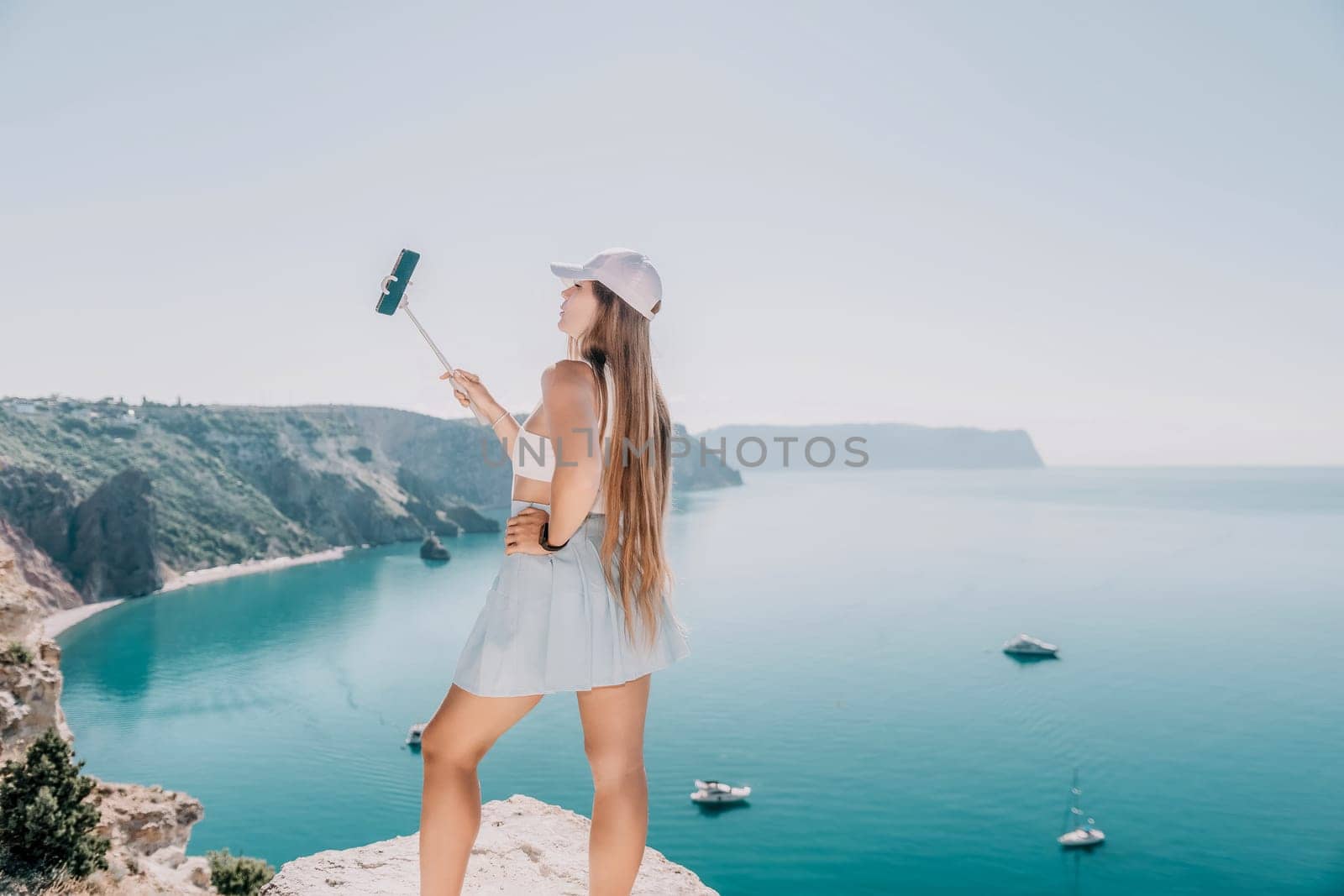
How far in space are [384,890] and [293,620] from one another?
61611mm

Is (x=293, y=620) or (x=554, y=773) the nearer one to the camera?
(x=554, y=773)

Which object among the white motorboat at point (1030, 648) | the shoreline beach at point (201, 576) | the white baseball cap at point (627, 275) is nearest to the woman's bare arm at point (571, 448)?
the white baseball cap at point (627, 275)

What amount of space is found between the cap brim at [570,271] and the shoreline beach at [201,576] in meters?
54.0

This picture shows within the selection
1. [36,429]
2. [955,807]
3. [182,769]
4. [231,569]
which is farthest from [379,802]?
[36,429]

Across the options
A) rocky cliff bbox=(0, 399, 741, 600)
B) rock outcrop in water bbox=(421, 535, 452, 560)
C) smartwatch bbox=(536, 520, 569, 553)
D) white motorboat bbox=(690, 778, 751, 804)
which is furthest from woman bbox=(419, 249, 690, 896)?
rock outcrop in water bbox=(421, 535, 452, 560)

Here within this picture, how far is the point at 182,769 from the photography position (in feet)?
116

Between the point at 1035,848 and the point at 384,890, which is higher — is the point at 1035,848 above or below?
below

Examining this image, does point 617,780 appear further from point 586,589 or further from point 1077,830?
point 1077,830

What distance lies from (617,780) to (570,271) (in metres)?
1.37

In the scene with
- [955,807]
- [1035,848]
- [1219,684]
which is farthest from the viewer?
[1219,684]

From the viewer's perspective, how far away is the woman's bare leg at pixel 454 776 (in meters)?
2.11

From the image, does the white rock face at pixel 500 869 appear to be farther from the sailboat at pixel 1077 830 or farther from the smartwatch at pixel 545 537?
the sailboat at pixel 1077 830

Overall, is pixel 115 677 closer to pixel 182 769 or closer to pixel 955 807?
pixel 182 769

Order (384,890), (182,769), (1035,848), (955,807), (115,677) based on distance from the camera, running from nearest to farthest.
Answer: (384,890), (1035,848), (955,807), (182,769), (115,677)
